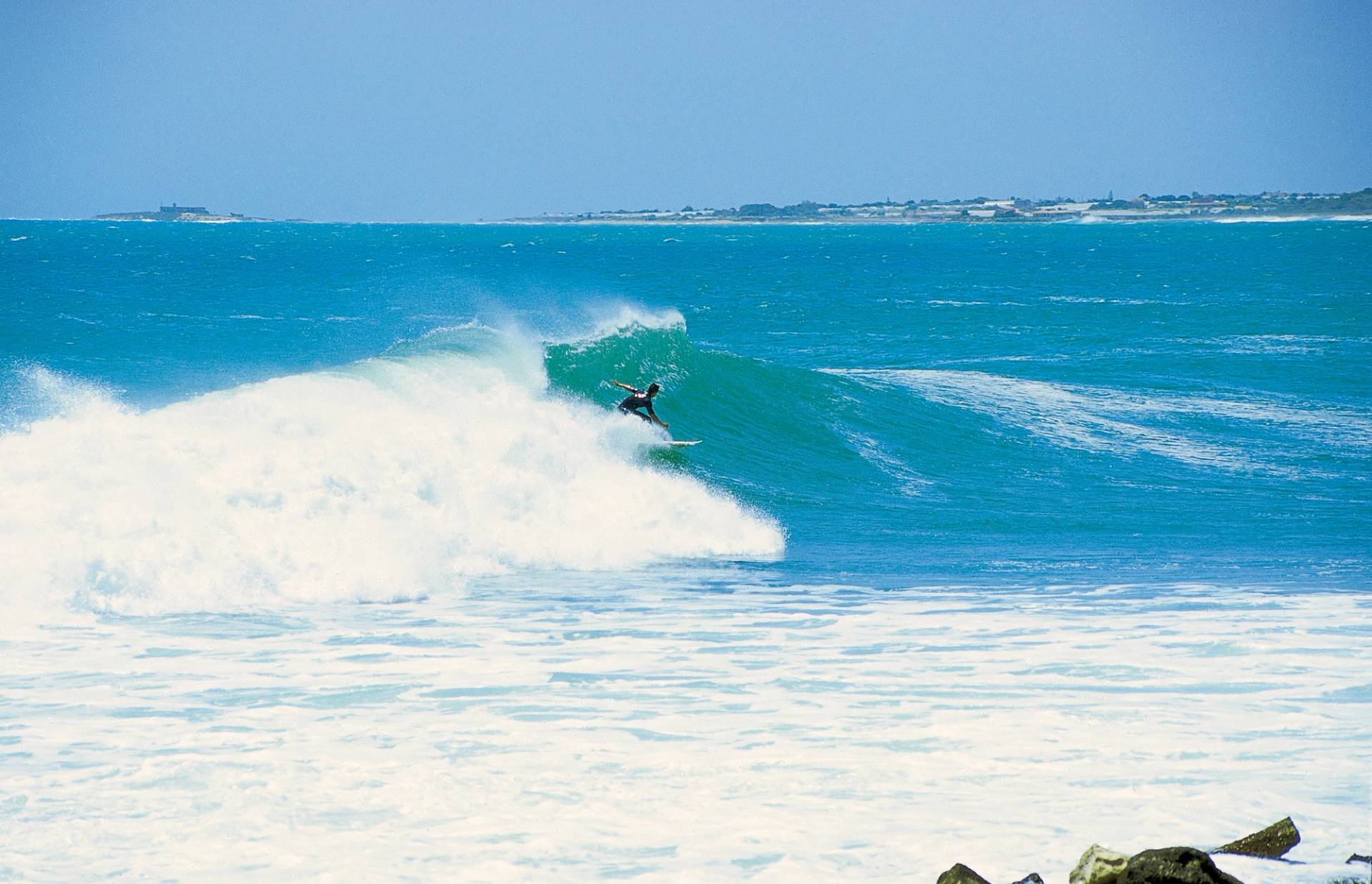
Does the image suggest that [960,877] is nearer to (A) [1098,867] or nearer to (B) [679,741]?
(A) [1098,867]

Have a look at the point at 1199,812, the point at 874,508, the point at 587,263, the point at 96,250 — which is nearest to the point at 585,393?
the point at 874,508

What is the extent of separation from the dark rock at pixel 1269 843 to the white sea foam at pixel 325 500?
7.61m

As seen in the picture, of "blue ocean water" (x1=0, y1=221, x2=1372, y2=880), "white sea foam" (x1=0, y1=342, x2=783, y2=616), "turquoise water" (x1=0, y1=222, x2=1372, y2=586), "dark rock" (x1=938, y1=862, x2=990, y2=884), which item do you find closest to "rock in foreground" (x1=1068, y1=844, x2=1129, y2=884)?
"dark rock" (x1=938, y1=862, x2=990, y2=884)

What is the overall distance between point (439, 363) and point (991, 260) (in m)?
92.4

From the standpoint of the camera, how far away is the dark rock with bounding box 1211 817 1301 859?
5.83 metres

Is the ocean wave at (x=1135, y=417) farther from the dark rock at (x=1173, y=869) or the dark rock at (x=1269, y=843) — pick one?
the dark rock at (x=1173, y=869)

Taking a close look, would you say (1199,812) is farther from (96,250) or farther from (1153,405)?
(96,250)

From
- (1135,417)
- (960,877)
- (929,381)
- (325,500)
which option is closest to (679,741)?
(960,877)

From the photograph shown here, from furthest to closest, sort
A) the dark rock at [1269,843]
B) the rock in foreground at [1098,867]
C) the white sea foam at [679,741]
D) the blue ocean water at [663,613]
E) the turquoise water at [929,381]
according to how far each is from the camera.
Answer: the turquoise water at [929,381], the blue ocean water at [663,613], the white sea foam at [679,741], the dark rock at [1269,843], the rock in foreground at [1098,867]

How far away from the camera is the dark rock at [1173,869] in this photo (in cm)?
497

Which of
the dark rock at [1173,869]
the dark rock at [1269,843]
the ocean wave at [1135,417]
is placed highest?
the ocean wave at [1135,417]

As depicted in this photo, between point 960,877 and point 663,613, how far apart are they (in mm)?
5866

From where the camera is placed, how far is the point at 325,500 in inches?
509

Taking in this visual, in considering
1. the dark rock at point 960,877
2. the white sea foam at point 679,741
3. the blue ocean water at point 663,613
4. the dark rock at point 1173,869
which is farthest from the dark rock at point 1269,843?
the dark rock at point 960,877
